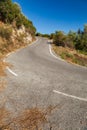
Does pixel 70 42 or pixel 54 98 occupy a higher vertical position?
pixel 70 42

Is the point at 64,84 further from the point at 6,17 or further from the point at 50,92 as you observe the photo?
the point at 6,17

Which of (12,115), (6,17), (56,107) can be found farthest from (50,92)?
(6,17)

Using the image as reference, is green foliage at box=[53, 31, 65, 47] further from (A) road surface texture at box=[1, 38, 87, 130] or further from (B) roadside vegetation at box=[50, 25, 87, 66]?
(A) road surface texture at box=[1, 38, 87, 130]

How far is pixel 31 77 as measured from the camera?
374 inches

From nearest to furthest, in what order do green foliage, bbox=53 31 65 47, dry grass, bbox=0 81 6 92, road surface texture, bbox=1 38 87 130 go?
1. road surface texture, bbox=1 38 87 130
2. dry grass, bbox=0 81 6 92
3. green foliage, bbox=53 31 65 47

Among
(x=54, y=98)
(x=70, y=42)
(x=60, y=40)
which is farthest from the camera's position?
(x=70, y=42)

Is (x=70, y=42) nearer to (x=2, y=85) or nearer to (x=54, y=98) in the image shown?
(x=2, y=85)

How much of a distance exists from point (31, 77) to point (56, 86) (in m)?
1.74

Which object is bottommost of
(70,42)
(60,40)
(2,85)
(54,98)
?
(2,85)

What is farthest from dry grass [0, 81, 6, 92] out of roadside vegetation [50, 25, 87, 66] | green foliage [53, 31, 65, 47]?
green foliage [53, 31, 65, 47]

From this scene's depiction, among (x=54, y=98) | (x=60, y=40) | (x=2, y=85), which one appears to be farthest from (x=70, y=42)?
(x=54, y=98)

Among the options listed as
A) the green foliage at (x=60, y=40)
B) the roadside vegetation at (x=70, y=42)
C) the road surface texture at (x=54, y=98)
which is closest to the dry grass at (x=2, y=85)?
the road surface texture at (x=54, y=98)

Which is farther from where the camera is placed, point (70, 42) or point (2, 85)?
point (70, 42)

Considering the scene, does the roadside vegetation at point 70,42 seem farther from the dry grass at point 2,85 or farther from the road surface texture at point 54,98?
the dry grass at point 2,85
